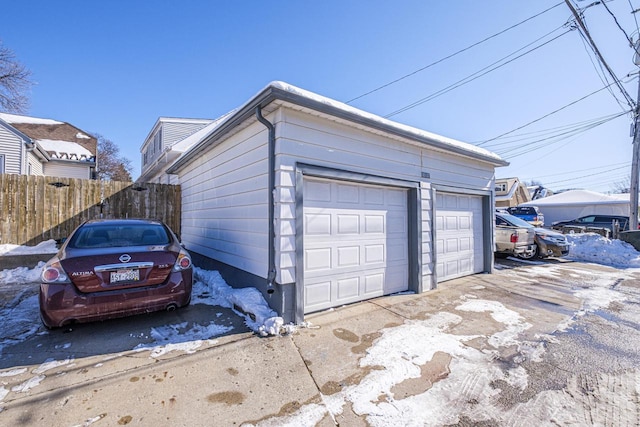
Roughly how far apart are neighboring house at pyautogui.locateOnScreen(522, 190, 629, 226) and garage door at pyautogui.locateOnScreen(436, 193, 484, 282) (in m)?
24.9

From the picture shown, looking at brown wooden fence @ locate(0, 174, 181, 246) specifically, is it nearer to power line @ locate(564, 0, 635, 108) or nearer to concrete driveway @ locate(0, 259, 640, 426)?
concrete driveway @ locate(0, 259, 640, 426)

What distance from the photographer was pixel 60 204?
24.1 feet

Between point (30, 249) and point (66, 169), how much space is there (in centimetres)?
1135

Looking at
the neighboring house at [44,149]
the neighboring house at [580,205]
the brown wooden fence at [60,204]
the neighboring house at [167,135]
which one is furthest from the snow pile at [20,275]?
the neighboring house at [580,205]

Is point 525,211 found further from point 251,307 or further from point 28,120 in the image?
point 28,120

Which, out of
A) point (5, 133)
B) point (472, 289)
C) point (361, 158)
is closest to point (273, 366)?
point (361, 158)

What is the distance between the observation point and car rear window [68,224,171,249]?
142 inches

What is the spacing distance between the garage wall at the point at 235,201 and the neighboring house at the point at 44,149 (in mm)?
8663

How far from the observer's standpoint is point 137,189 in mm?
8531

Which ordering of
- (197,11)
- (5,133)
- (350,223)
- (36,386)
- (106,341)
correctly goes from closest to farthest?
(36,386) < (106,341) < (350,223) < (197,11) < (5,133)

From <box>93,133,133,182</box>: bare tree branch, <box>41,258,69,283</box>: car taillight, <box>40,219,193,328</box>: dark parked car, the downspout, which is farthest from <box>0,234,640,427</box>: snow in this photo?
<box>93,133,133,182</box>: bare tree branch

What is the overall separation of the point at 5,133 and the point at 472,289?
640 inches

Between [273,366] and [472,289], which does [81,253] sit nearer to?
[273,366]

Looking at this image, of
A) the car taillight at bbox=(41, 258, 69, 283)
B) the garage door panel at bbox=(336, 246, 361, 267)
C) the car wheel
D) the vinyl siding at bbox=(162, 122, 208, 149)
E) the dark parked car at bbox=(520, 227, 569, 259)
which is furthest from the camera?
the vinyl siding at bbox=(162, 122, 208, 149)
